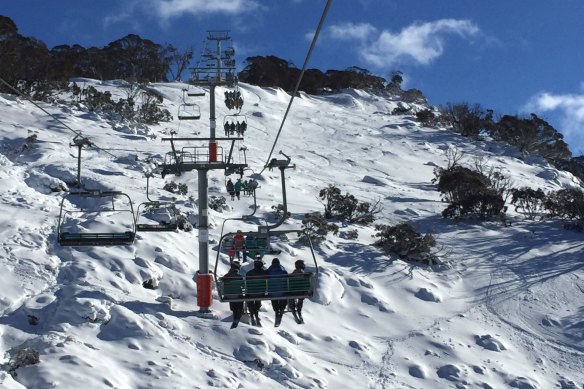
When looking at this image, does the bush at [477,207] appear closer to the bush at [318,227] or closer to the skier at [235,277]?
the bush at [318,227]

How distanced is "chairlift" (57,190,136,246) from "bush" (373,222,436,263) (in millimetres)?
8539

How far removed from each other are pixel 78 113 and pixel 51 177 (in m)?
14.0

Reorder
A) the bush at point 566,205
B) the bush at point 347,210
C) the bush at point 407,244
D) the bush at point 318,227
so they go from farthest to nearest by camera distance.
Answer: the bush at point 566,205
the bush at point 347,210
the bush at point 318,227
the bush at point 407,244

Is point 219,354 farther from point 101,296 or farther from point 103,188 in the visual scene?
point 103,188

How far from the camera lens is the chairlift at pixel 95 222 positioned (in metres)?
11.8

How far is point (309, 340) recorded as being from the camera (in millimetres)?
14852

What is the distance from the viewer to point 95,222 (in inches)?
696

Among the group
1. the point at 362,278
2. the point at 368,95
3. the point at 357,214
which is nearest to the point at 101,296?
the point at 362,278

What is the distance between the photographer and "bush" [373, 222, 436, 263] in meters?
20.9

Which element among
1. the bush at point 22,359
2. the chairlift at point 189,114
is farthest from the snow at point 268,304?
the chairlift at point 189,114

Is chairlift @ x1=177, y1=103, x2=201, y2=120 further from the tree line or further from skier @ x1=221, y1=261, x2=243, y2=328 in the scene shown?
the tree line

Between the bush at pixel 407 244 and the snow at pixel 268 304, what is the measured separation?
581 mm

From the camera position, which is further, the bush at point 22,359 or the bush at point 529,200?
the bush at point 529,200

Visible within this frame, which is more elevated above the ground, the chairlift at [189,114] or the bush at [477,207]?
the chairlift at [189,114]
